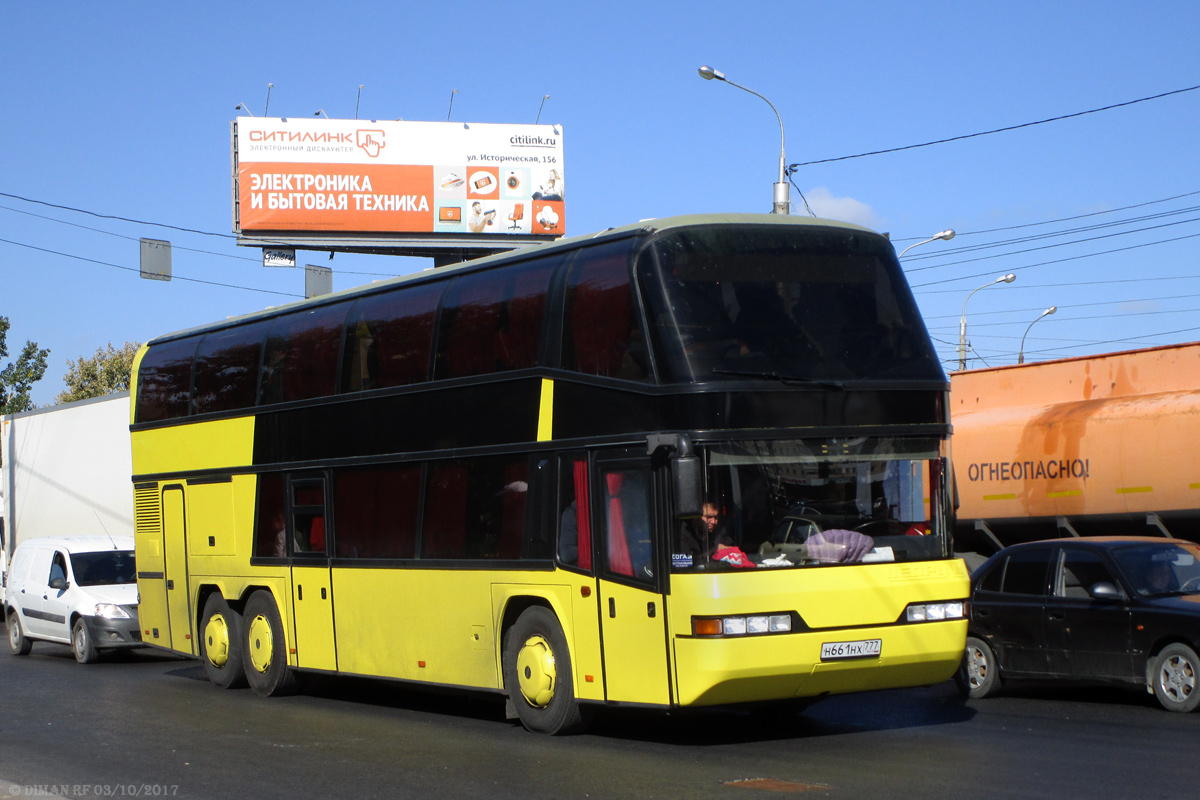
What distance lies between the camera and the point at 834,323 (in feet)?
33.7

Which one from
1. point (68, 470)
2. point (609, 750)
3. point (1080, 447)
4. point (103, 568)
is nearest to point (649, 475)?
point (609, 750)

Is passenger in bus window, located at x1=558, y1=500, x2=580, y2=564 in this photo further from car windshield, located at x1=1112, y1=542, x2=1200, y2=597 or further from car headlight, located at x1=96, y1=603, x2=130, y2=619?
car headlight, located at x1=96, y1=603, x2=130, y2=619

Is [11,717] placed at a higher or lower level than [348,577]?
lower

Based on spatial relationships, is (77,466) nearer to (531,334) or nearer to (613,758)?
(531,334)

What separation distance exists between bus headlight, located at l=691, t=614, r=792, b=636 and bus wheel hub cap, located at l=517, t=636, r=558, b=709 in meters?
1.94

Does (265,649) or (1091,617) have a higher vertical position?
(1091,617)

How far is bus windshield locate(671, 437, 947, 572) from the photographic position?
962 centimetres

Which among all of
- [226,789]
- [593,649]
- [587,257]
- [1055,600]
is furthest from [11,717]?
[1055,600]

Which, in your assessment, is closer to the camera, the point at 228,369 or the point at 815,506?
the point at 815,506

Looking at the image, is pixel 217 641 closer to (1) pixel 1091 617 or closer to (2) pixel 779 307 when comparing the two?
(2) pixel 779 307

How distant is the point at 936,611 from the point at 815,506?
1.31 metres

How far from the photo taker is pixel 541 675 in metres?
11.1

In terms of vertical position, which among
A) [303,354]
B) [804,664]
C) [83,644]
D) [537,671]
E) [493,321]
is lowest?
[83,644]

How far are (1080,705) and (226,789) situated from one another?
8129mm
